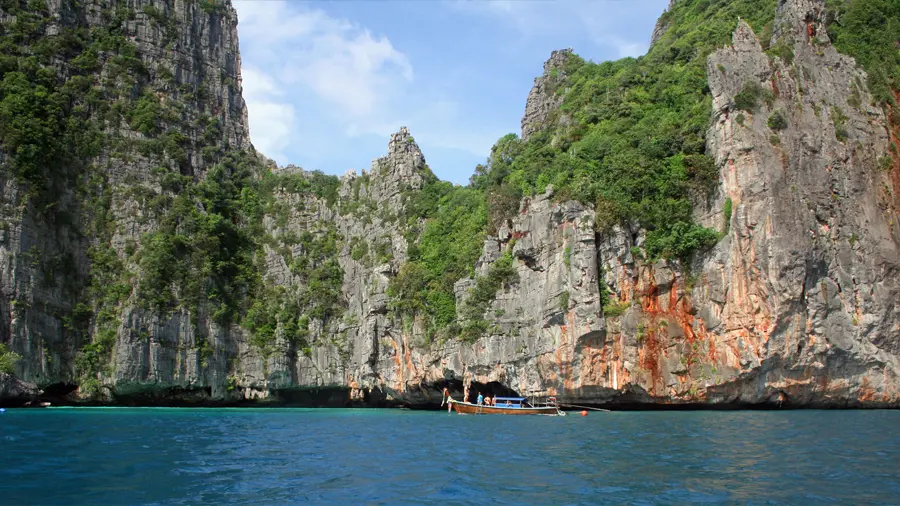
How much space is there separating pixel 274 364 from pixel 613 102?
30705mm

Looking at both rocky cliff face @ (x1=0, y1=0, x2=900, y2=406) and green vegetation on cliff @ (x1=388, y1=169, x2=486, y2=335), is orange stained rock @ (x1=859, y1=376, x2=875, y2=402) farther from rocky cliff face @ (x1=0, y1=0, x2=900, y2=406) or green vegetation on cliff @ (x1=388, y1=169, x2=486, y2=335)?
green vegetation on cliff @ (x1=388, y1=169, x2=486, y2=335)

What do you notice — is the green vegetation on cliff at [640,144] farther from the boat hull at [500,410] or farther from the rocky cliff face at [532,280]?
the boat hull at [500,410]

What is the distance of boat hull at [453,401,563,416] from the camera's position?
116ft

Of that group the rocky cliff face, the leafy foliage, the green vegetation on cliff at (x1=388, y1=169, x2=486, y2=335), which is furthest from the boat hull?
the leafy foliage

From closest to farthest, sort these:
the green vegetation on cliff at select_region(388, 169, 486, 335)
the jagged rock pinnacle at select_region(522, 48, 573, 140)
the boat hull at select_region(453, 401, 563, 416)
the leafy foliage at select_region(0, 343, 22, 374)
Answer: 1. the boat hull at select_region(453, 401, 563, 416)
2. the leafy foliage at select_region(0, 343, 22, 374)
3. the green vegetation on cliff at select_region(388, 169, 486, 335)
4. the jagged rock pinnacle at select_region(522, 48, 573, 140)

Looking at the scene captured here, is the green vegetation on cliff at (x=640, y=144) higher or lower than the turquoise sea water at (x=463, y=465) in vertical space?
higher

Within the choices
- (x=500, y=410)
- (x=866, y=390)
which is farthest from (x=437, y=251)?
(x=866, y=390)

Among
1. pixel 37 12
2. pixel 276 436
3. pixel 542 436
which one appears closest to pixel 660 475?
pixel 542 436

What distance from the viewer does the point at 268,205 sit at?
62.8 m

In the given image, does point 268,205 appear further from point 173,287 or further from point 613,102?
point 613,102

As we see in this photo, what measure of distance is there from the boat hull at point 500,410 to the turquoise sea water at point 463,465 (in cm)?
968

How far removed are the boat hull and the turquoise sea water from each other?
9.68 metres

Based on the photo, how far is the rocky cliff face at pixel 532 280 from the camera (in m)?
34.4

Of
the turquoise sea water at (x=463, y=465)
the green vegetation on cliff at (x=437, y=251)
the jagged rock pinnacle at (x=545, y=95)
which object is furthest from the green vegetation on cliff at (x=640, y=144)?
the turquoise sea water at (x=463, y=465)
